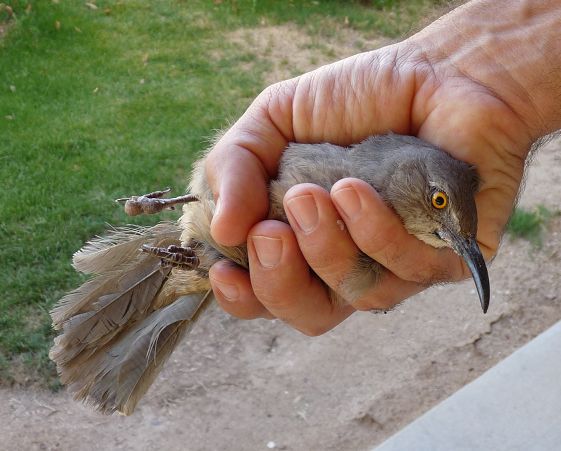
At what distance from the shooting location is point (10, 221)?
19.0ft

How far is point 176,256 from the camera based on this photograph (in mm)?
2992

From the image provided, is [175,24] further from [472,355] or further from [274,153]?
[274,153]

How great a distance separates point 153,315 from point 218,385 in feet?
5.43

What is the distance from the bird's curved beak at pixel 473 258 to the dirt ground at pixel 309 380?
7.02ft

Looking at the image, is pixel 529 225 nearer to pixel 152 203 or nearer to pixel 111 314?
pixel 152 203

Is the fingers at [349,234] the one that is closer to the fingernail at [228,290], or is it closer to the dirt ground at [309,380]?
the fingernail at [228,290]

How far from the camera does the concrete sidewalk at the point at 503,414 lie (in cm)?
336

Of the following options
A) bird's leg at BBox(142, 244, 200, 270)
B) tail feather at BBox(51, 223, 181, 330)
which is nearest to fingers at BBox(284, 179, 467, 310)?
bird's leg at BBox(142, 244, 200, 270)

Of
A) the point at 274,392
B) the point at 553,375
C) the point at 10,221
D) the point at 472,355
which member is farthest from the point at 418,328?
the point at 10,221

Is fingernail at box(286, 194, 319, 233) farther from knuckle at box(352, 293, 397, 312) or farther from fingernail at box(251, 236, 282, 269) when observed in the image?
knuckle at box(352, 293, 397, 312)

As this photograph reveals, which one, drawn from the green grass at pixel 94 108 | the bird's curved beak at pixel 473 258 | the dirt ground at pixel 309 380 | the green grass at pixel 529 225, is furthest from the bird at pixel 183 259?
the green grass at pixel 529 225

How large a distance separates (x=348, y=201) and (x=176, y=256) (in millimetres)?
839

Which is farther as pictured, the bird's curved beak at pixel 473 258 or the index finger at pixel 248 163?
the index finger at pixel 248 163

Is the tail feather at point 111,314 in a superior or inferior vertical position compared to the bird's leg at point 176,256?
inferior
